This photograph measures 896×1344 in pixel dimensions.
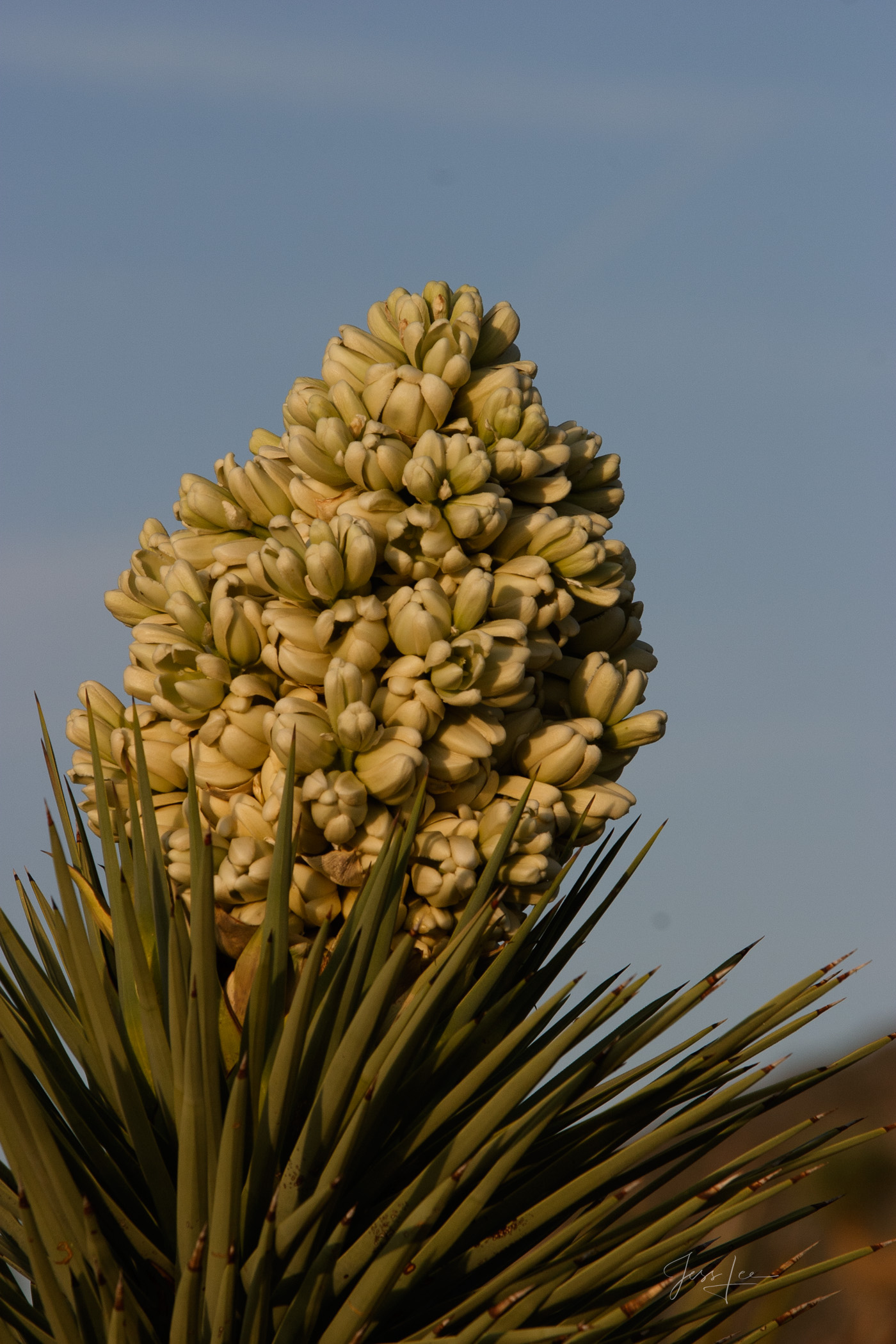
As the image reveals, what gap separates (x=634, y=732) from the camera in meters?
2.89

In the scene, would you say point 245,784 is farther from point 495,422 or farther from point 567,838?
point 495,422

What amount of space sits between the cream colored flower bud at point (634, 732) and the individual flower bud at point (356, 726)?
0.62 metres

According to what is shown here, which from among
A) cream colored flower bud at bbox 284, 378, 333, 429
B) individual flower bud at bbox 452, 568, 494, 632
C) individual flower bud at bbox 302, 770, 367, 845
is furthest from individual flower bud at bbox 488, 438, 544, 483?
individual flower bud at bbox 302, 770, 367, 845

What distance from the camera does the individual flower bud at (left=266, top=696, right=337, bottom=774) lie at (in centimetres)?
252

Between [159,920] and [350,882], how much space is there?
1.24ft

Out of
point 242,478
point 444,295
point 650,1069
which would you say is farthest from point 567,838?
point 444,295

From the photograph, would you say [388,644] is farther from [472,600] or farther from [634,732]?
[634,732]

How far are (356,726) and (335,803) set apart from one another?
0.15 m

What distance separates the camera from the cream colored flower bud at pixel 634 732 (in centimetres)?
289

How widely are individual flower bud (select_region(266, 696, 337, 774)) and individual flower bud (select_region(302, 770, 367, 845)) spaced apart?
0.04 meters

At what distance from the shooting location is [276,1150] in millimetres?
2178

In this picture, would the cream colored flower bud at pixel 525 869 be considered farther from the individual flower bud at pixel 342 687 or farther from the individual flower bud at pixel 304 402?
the individual flower bud at pixel 304 402

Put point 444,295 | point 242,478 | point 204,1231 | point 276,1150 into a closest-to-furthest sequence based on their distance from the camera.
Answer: point 204,1231 → point 276,1150 → point 242,478 → point 444,295
